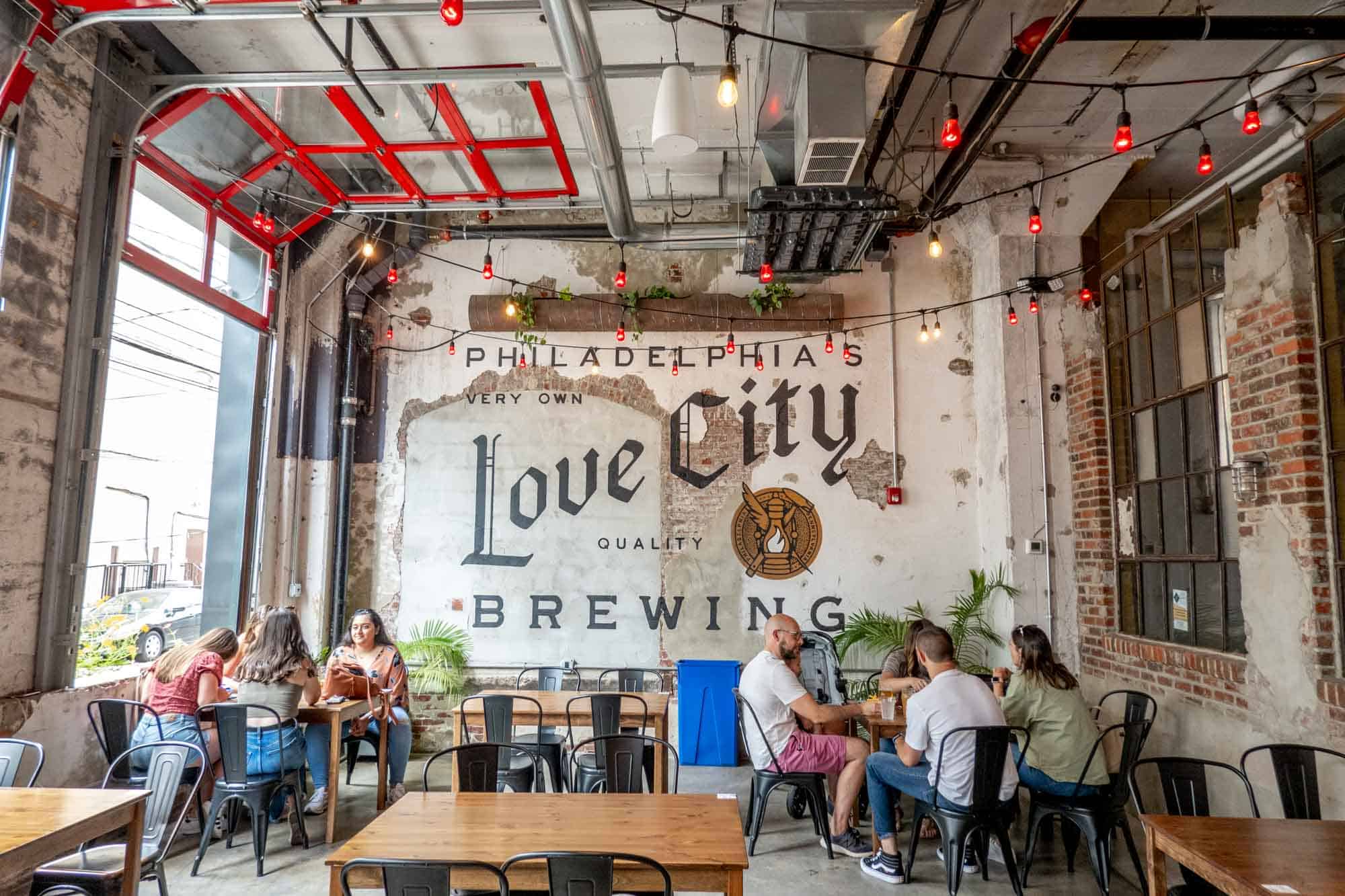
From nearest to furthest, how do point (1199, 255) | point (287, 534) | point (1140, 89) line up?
1. point (1199, 255)
2. point (1140, 89)
3. point (287, 534)

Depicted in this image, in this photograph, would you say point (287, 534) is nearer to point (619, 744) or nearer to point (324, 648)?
point (324, 648)

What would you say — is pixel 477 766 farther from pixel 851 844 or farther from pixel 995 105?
pixel 995 105

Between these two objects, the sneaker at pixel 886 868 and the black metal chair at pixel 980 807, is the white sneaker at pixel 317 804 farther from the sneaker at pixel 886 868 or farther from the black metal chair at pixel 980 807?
the black metal chair at pixel 980 807

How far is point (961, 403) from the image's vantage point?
295 inches

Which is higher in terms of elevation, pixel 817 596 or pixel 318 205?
pixel 318 205

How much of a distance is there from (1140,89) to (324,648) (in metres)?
7.86

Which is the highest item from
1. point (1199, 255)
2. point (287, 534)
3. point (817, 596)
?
point (1199, 255)

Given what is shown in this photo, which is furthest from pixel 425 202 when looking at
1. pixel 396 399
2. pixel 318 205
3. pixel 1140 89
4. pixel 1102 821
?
pixel 1102 821

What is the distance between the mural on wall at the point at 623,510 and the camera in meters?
7.36

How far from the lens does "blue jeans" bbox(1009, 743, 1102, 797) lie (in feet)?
13.9

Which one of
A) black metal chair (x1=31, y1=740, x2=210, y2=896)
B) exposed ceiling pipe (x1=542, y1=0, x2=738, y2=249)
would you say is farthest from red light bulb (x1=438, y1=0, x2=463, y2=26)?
black metal chair (x1=31, y1=740, x2=210, y2=896)

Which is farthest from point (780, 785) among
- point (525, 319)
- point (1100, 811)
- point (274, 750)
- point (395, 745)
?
point (525, 319)

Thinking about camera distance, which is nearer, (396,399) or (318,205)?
(318,205)

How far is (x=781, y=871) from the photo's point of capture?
4.49 metres
